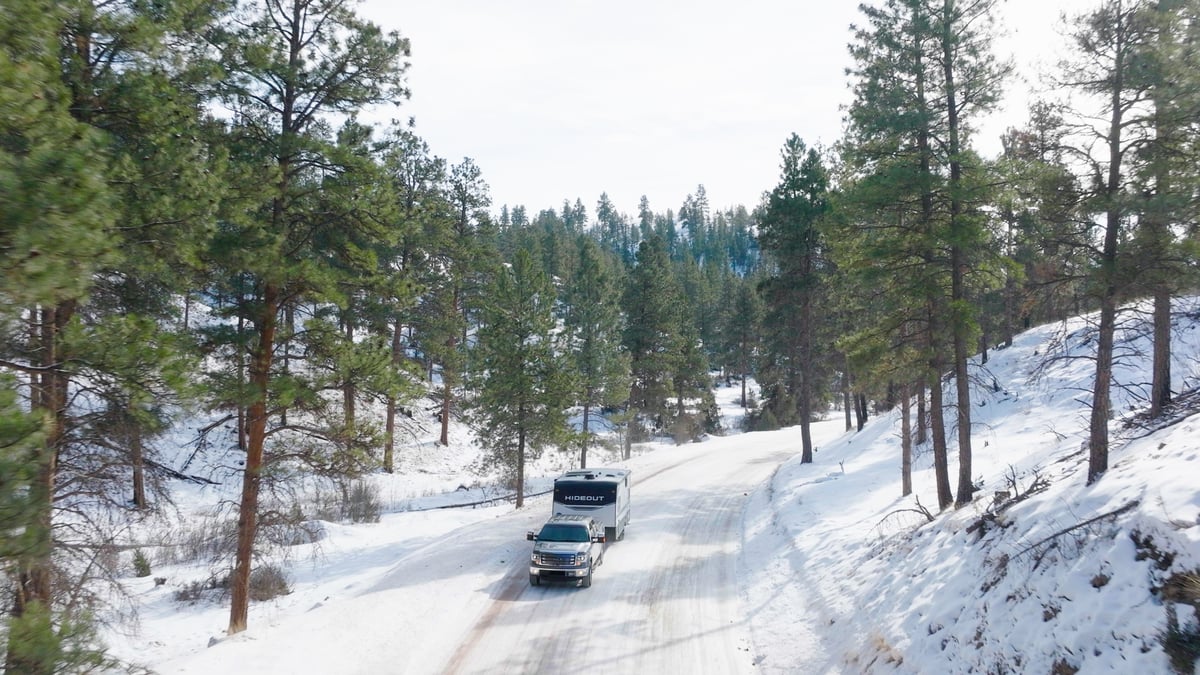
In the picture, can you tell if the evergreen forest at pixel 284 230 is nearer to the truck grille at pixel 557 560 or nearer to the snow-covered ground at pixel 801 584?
the snow-covered ground at pixel 801 584

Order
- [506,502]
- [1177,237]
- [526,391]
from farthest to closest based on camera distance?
[506,502], [526,391], [1177,237]

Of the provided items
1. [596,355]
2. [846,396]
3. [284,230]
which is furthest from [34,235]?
[846,396]

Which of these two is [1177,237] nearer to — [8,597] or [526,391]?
[8,597]

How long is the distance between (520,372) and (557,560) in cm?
1055

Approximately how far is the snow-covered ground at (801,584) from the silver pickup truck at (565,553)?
0.43 m

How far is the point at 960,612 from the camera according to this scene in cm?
916

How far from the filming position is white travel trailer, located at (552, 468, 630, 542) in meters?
19.0

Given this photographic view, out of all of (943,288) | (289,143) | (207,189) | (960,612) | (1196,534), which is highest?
(289,143)

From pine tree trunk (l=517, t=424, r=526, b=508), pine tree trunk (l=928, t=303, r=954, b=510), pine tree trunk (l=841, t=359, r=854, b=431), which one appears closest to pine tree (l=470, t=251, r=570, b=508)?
pine tree trunk (l=517, t=424, r=526, b=508)

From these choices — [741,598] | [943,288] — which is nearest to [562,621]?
[741,598]

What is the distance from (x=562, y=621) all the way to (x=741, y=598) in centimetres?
416

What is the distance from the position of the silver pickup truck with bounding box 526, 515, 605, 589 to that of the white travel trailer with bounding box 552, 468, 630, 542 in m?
2.01

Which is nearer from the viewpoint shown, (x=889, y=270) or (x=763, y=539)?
(x=889, y=270)

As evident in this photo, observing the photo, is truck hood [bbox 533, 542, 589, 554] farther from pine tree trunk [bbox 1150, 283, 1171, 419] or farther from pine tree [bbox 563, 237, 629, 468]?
pine tree [bbox 563, 237, 629, 468]
